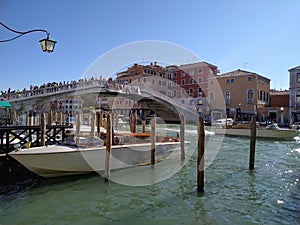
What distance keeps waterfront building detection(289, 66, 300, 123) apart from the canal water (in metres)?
26.2

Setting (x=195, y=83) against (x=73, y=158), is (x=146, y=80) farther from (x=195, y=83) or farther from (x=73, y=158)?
(x=73, y=158)

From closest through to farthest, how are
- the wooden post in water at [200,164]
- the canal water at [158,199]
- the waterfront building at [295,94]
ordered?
the canal water at [158,199] < the wooden post in water at [200,164] < the waterfront building at [295,94]

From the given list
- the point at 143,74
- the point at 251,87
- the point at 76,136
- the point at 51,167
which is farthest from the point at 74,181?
the point at 143,74

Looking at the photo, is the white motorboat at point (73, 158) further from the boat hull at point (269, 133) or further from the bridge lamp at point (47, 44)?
the boat hull at point (269, 133)

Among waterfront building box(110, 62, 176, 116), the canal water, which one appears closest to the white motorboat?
the canal water

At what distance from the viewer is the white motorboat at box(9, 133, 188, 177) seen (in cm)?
640

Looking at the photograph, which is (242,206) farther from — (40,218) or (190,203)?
(40,218)

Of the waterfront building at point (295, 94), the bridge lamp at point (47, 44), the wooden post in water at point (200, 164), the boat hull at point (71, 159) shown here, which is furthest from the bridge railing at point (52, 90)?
the waterfront building at point (295, 94)

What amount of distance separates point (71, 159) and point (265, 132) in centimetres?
1534

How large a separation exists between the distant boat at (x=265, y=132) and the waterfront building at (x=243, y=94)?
13366mm

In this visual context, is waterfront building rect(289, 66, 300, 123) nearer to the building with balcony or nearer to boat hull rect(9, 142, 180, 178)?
the building with balcony

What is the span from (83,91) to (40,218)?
66.0ft

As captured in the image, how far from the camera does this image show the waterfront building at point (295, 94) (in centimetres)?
3116

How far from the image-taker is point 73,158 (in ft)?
22.5
